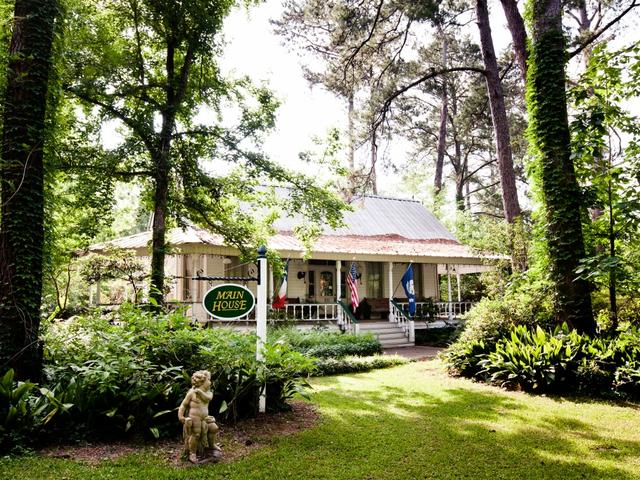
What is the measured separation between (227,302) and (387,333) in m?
11.3

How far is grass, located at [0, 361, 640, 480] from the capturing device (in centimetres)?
446

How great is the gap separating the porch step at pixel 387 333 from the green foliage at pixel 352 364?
3.84 meters

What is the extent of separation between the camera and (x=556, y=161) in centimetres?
898

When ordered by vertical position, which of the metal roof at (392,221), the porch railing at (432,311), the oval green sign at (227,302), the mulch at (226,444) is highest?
the metal roof at (392,221)

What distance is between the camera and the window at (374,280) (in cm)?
2031

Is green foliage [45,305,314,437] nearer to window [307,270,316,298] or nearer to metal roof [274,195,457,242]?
window [307,270,316,298]

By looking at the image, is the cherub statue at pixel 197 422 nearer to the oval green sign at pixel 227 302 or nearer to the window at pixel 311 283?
the oval green sign at pixel 227 302

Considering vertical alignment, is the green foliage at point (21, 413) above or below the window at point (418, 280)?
below

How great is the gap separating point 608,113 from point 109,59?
10.5 meters

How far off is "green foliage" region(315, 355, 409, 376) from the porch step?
384 cm

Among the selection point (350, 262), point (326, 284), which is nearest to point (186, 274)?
point (326, 284)

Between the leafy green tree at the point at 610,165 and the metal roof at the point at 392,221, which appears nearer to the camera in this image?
the leafy green tree at the point at 610,165

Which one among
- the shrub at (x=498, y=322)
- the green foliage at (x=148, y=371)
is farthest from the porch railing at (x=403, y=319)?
the green foliage at (x=148, y=371)

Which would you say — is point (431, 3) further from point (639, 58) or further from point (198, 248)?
point (198, 248)
